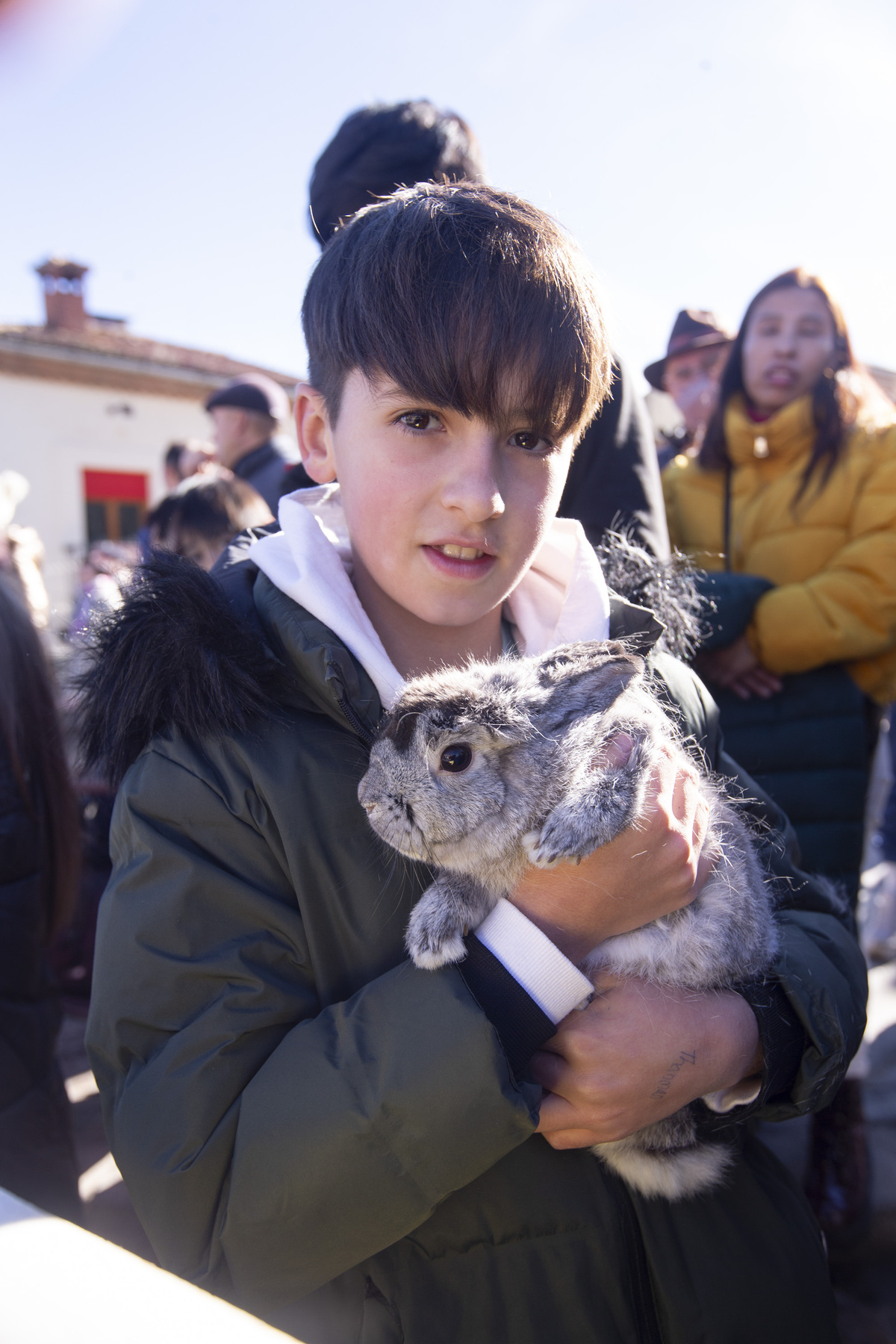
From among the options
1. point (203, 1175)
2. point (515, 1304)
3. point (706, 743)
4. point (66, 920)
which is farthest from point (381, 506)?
point (66, 920)

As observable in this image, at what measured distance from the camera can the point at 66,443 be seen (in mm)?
17422

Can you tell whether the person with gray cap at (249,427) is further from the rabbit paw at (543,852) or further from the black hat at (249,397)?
the rabbit paw at (543,852)

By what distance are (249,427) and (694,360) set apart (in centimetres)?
320

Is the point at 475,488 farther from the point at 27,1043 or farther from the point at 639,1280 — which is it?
the point at 27,1043

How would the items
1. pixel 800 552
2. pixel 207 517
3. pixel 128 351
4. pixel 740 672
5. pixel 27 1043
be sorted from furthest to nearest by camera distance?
pixel 128 351
pixel 207 517
pixel 800 552
pixel 740 672
pixel 27 1043

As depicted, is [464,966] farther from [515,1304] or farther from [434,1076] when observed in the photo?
[515,1304]

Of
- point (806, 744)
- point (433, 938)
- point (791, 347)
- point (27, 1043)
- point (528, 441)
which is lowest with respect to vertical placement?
point (27, 1043)

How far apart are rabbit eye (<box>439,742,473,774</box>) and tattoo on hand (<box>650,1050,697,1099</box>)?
0.65 metres

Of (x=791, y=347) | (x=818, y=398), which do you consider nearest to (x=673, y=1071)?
(x=818, y=398)

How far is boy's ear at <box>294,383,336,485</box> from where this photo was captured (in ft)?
6.16

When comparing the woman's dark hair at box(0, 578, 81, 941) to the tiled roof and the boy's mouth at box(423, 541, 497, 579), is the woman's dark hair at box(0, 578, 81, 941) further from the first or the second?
the tiled roof

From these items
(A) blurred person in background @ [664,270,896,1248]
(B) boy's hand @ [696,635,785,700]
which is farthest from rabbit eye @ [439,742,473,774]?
(B) boy's hand @ [696,635,785,700]

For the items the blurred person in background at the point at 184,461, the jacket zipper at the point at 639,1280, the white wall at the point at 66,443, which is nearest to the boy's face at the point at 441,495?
the jacket zipper at the point at 639,1280

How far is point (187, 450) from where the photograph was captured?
751 cm
